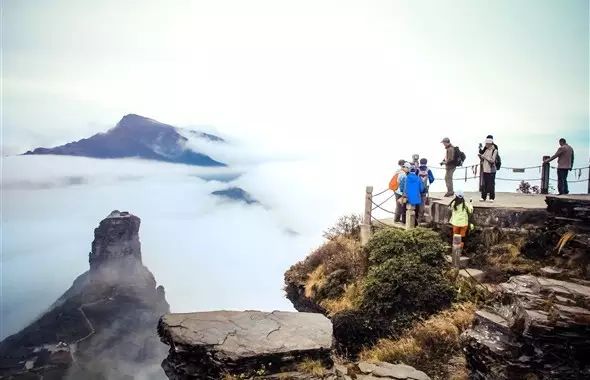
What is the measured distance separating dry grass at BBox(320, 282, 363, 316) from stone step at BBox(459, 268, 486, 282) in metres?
3.07

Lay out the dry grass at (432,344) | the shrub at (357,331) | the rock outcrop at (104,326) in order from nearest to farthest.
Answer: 1. the dry grass at (432,344)
2. the shrub at (357,331)
3. the rock outcrop at (104,326)

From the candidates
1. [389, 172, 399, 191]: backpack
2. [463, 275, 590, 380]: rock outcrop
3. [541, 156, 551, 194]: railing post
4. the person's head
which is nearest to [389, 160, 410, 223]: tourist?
[389, 172, 399, 191]: backpack

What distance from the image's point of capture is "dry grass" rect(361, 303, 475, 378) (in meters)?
8.43

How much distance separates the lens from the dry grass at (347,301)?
11745 mm

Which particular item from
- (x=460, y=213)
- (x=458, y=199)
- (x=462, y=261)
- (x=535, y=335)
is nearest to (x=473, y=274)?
(x=462, y=261)

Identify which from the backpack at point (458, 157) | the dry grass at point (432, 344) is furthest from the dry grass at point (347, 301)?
the backpack at point (458, 157)

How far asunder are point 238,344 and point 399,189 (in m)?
8.92

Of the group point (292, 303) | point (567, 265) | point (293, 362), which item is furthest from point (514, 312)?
point (292, 303)

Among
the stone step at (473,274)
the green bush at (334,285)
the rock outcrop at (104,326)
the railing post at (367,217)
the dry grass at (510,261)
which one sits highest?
the railing post at (367,217)

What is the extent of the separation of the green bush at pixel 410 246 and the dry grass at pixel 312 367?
5778 millimetres

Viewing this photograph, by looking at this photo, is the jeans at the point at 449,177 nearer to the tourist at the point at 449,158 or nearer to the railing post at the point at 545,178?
the tourist at the point at 449,158

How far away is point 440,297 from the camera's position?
10047 mm

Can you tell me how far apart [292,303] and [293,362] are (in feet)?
34.0

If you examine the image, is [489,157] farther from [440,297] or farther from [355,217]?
[355,217]
